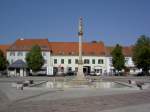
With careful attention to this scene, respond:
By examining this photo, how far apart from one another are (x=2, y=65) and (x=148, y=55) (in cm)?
3666

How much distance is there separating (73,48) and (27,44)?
13.9 metres

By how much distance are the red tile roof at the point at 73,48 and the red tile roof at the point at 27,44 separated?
9.92 feet

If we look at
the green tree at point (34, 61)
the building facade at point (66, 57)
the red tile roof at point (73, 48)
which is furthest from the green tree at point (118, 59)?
→ the green tree at point (34, 61)

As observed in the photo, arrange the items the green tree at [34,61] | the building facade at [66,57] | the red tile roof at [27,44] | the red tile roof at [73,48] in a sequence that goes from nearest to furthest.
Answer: the green tree at [34,61]
the building facade at [66,57]
the red tile roof at [27,44]
the red tile roof at [73,48]

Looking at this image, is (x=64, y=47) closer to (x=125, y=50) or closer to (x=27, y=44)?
(x=27, y=44)

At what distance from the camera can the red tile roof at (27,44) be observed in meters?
101

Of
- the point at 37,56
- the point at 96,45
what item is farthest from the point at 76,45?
the point at 37,56

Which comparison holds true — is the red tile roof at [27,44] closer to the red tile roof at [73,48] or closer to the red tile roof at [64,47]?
the red tile roof at [64,47]

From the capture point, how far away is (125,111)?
1489 centimetres

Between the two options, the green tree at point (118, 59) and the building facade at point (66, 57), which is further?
the building facade at point (66, 57)

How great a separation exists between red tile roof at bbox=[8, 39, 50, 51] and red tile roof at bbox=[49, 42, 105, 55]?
119 inches

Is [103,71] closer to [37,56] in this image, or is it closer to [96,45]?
[96,45]

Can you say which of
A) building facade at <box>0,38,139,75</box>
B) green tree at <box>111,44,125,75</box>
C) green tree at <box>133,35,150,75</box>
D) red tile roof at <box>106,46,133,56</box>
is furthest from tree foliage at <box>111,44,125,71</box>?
red tile roof at <box>106,46,133,56</box>

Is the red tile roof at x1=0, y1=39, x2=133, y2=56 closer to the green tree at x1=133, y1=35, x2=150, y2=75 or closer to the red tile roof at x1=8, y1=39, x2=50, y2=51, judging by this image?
the red tile roof at x1=8, y1=39, x2=50, y2=51
